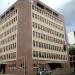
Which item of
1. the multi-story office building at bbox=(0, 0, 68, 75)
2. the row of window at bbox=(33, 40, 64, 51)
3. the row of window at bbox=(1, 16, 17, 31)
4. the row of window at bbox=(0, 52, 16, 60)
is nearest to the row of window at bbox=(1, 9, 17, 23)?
the multi-story office building at bbox=(0, 0, 68, 75)

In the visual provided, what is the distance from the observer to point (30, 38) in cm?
8000

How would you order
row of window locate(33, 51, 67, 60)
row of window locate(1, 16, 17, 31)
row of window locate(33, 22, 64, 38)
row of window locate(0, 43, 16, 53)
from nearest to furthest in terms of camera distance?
row of window locate(33, 51, 67, 60)
row of window locate(33, 22, 64, 38)
row of window locate(0, 43, 16, 53)
row of window locate(1, 16, 17, 31)

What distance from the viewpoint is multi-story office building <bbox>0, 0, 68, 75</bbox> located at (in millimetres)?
79562

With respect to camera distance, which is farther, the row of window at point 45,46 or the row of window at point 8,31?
the row of window at point 8,31

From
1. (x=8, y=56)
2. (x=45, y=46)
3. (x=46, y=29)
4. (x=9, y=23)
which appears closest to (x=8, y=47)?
(x=8, y=56)

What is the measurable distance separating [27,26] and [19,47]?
881 centimetres

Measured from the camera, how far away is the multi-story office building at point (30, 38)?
79562mm

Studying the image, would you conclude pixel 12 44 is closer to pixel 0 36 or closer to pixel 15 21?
pixel 15 21

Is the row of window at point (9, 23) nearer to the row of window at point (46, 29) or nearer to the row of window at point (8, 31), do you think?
the row of window at point (8, 31)

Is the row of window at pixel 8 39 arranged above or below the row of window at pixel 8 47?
above

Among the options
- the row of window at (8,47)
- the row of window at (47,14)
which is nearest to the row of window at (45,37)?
the row of window at (47,14)

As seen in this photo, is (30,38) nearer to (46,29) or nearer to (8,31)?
(46,29)

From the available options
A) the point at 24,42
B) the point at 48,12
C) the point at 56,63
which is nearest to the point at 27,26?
the point at 24,42

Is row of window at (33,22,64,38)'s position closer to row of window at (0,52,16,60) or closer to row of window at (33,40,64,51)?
row of window at (33,40,64,51)
